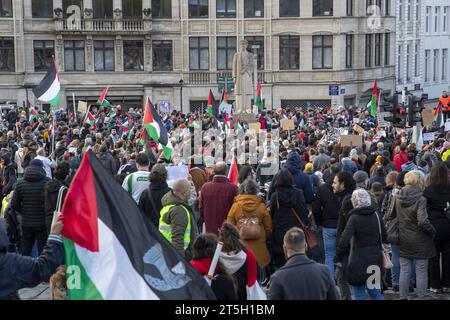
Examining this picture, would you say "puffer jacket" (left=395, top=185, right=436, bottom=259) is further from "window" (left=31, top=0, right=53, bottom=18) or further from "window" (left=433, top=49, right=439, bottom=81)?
Result: "window" (left=433, top=49, right=439, bottom=81)

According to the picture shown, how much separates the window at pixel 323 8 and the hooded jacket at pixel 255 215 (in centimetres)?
3916

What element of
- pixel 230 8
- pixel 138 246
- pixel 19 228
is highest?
pixel 230 8

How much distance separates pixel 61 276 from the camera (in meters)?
8.36

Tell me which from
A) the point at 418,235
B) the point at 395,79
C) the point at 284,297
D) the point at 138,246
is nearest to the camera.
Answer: the point at 138,246

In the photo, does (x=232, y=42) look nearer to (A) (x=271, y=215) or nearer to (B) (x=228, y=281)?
(A) (x=271, y=215)

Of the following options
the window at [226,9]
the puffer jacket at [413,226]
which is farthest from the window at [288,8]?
the puffer jacket at [413,226]

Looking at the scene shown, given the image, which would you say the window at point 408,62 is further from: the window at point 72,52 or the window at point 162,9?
the window at point 72,52

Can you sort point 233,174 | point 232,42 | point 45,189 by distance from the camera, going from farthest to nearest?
point 232,42, point 233,174, point 45,189

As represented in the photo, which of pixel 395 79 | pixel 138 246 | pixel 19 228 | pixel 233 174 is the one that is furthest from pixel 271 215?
pixel 395 79

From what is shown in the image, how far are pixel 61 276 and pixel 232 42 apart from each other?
138 ft

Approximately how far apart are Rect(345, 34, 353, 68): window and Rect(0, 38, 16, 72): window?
16.3 m

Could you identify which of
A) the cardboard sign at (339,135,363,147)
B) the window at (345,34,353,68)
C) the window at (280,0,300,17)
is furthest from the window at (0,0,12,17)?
the cardboard sign at (339,135,363,147)

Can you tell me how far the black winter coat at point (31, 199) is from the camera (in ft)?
42.6

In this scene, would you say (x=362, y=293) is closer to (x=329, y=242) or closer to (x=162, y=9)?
(x=329, y=242)
